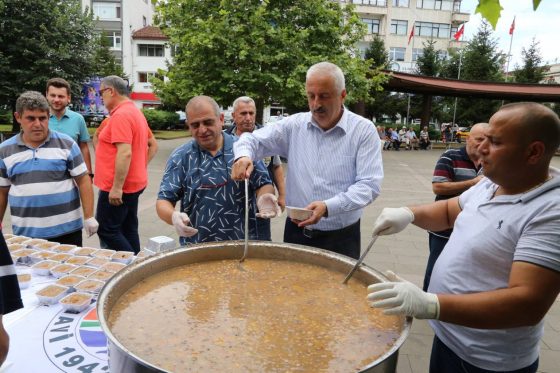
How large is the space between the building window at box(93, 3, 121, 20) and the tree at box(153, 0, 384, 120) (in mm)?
26846

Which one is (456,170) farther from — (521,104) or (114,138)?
(114,138)

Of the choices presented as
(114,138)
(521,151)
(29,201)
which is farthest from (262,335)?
(114,138)

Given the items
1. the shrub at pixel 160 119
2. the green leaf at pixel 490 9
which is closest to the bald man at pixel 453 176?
the green leaf at pixel 490 9

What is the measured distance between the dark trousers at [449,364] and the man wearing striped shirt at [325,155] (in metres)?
0.76

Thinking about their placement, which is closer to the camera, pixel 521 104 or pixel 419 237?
pixel 521 104

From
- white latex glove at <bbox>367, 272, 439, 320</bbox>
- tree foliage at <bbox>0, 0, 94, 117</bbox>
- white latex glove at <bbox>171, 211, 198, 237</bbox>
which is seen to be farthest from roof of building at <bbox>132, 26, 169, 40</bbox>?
white latex glove at <bbox>367, 272, 439, 320</bbox>

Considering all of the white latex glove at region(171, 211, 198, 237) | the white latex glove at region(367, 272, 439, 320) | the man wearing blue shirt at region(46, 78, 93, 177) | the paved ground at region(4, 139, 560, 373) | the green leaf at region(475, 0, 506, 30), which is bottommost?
the paved ground at region(4, 139, 560, 373)

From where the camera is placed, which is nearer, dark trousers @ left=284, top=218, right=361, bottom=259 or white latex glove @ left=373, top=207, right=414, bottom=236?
white latex glove @ left=373, top=207, right=414, bottom=236

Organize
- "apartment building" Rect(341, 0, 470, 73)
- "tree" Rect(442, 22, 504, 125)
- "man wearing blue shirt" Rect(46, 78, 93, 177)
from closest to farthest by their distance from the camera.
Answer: "man wearing blue shirt" Rect(46, 78, 93, 177) → "tree" Rect(442, 22, 504, 125) → "apartment building" Rect(341, 0, 470, 73)

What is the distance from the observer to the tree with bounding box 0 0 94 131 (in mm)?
16109

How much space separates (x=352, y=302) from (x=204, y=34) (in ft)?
34.9

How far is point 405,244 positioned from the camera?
218 inches

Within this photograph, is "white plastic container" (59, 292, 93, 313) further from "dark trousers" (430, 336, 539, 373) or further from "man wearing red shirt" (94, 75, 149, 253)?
"man wearing red shirt" (94, 75, 149, 253)

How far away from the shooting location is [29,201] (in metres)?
2.74
